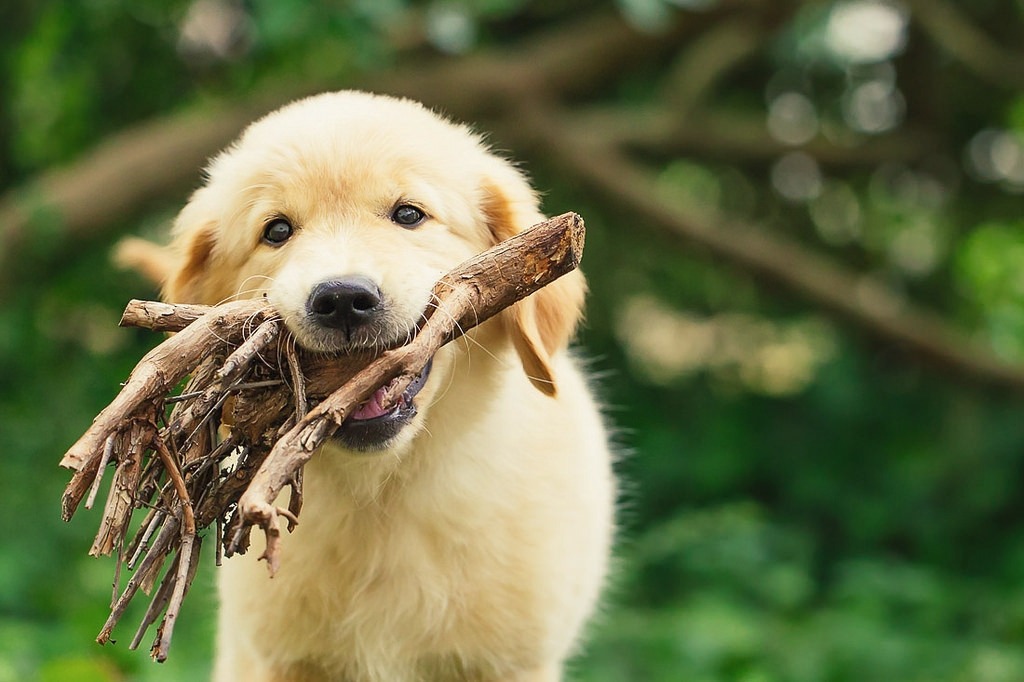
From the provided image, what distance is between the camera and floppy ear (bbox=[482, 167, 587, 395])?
3.09m

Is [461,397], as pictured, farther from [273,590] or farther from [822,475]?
[822,475]

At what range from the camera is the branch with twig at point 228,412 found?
2.15 meters

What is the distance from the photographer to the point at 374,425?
2.70 metres

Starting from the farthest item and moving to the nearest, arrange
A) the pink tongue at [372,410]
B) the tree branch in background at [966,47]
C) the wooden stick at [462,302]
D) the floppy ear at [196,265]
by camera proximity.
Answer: the tree branch in background at [966,47] < the floppy ear at [196,265] < the pink tongue at [372,410] < the wooden stick at [462,302]

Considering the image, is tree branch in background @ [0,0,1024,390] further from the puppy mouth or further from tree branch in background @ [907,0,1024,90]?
the puppy mouth

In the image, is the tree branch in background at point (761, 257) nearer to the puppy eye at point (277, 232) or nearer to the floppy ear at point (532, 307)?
the floppy ear at point (532, 307)

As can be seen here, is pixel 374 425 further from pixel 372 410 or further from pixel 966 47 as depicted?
pixel 966 47

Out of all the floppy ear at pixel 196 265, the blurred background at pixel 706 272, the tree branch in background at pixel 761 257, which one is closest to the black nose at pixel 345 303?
the floppy ear at pixel 196 265

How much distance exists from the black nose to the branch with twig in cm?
7

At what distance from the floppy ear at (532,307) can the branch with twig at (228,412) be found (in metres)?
0.35

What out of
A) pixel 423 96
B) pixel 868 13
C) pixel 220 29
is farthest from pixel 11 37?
pixel 868 13

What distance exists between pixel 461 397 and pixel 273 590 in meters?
0.69

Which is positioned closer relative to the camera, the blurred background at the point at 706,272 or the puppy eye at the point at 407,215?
the puppy eye at the point at 407,215

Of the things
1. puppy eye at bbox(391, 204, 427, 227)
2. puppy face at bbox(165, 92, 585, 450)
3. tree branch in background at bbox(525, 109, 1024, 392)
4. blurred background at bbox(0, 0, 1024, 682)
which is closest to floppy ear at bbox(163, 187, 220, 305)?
puppy face at bbox(165, 92, 585, 450)
